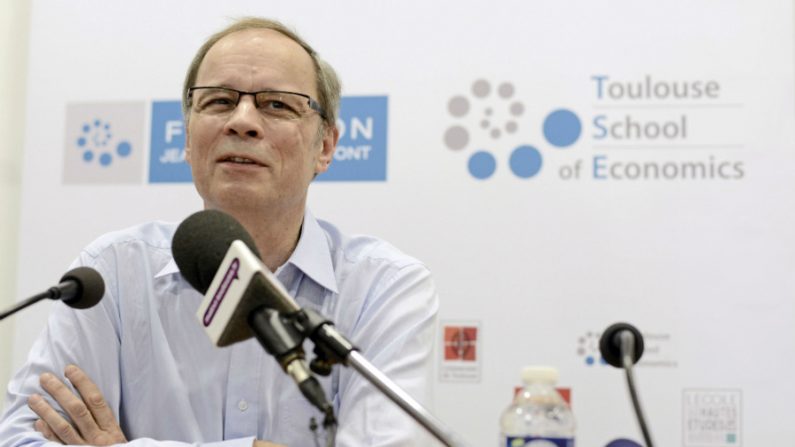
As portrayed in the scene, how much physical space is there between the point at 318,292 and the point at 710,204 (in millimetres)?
1352

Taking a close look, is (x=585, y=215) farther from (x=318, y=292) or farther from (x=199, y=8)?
(x=199, y=8)

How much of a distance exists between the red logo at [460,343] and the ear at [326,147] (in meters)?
0.82

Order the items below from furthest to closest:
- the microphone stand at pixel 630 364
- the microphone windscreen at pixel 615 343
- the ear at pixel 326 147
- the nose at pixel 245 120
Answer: the ear at pixel 326 147 < the nose at pixel 245 120 < the microphone windscreen at pixel 615 343 < the microphone stand at pixel 630 364

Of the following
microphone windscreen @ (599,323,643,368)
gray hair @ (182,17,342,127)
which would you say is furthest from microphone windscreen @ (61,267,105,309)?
gray hair @ (182,17,342,127)

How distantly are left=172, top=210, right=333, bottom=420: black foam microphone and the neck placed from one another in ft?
3.14

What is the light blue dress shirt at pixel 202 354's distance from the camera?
6.44ft

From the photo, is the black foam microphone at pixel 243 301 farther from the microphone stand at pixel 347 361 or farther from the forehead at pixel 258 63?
the forehead at pixel 258 63

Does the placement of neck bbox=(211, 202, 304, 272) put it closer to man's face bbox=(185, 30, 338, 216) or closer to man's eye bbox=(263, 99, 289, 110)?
man's face bbox=(185, 30, 338, 216)

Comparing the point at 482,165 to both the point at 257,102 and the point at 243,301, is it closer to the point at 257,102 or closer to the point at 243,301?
the point at 257,102

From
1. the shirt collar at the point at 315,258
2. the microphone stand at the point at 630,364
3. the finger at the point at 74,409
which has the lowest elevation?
the finger at the point at 74,409

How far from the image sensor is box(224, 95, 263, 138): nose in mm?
2090

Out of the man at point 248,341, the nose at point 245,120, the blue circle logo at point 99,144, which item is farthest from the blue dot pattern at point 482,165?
the blue circle logo at point 99,144

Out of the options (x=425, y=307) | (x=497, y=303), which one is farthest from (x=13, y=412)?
(x=497, y=303)

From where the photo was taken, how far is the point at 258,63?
7.13 feet
